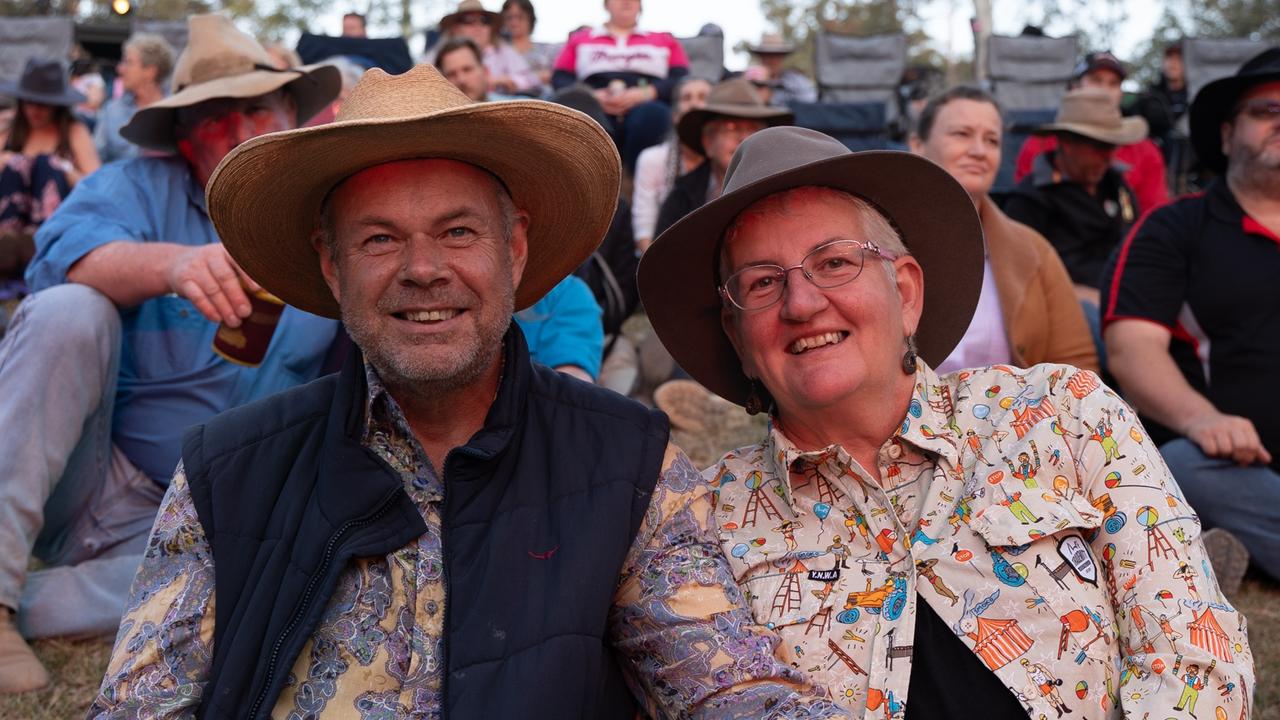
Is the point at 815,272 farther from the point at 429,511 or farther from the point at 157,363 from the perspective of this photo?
the point at 157,363

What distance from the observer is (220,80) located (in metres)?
4.29

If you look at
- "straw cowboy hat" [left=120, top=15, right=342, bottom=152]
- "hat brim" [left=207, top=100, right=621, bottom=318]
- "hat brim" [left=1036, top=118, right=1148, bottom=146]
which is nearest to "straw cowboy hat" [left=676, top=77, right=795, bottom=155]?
"hat brim" [left=1036, top=118, right=1148, bottom=146]

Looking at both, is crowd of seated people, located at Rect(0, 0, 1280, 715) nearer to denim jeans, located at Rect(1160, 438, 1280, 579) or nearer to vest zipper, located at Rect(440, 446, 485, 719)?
denim jeans, located at Rect(1160, 438, 1280, 579)

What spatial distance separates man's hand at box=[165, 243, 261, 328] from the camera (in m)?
3.30

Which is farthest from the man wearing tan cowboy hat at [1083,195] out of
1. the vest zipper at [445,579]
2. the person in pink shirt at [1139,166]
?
the vest zipper at [445,579]

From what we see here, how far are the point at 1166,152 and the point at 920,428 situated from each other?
394 inches

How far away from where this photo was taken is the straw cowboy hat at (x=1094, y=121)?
22.0ft

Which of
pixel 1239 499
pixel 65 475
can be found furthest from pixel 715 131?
pixel 65 475

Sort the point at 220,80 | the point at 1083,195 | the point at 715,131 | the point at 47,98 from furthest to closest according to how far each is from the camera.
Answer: the point at 47,98 < the point at 715,131 < the point at 1083,195 < the point at 220,80

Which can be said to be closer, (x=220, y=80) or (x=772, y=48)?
(x=220, y=80)

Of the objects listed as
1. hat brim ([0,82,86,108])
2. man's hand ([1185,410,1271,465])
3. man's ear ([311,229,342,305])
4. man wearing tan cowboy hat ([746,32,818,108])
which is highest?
man's ear ([311,229,342,305])

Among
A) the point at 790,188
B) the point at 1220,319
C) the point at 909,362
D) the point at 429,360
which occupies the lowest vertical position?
the point at 1220,319

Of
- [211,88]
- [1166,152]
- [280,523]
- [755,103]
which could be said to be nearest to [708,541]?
[280,523]

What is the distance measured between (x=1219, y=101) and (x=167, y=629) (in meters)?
4.31
